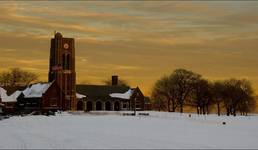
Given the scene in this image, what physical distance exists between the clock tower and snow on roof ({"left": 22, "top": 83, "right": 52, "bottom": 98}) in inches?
404

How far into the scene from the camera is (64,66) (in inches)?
5010

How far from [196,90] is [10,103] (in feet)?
156

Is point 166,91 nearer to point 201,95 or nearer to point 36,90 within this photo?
point 201,95

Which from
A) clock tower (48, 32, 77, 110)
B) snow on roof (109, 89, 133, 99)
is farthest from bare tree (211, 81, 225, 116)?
clock tower (48, 32, 77, 110)

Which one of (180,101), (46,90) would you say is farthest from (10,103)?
(180,101)

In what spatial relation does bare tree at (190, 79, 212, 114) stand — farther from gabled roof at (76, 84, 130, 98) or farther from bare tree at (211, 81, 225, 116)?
gabled roof at (76, 84, 130, 98)

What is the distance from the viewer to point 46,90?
110 meters

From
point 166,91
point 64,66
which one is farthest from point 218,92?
point 64,66

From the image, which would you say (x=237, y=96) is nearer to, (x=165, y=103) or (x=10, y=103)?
(x=165, y=103)

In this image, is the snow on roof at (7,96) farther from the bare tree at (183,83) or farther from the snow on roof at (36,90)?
the bare tree at (183,83)

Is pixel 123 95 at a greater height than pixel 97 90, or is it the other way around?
pixel 97 90

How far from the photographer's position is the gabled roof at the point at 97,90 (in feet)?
446

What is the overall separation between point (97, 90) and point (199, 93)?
30833 mm

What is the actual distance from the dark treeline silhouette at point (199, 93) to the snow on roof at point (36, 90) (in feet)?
115
